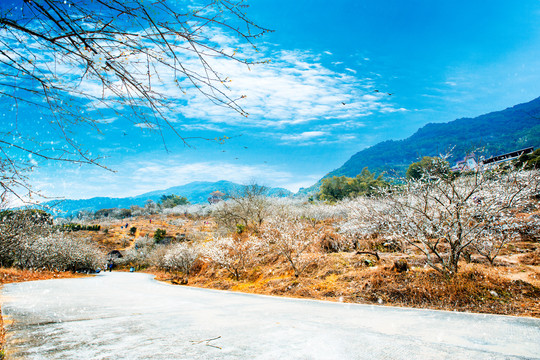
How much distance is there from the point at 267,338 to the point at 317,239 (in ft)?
47.2

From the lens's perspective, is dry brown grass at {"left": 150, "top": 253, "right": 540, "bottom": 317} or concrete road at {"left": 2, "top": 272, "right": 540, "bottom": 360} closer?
concrete road at {"left": 2, "top": 272, "right": 540, "bottom": 360}

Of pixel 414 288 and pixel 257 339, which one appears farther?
pixel 414 288

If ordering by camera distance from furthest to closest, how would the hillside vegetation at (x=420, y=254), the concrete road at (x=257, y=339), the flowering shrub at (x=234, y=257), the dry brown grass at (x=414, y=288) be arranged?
the flowering shrub at (x=234, y=257) → the hillside vegetation at (x=420, y=254) → the dry brown grass at (x=414, y=288) → the concrete road at (x=257, y=339)

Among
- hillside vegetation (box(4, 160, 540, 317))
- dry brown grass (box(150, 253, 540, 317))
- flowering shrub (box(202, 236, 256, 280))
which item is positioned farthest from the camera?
flowering shrub (box(202, 236, 256, 280))

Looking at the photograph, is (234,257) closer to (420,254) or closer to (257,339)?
(420,254)

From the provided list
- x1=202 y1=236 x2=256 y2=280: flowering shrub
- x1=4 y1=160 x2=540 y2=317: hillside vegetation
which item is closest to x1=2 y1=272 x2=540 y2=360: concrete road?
x1=4 y1=160 x2=540 y2=317: hillside vegetation

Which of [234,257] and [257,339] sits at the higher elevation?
[257,339]

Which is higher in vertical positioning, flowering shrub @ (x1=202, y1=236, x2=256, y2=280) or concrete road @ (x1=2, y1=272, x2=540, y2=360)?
concrete road @ (x1=2, y1=272, x2=540, y2=360)

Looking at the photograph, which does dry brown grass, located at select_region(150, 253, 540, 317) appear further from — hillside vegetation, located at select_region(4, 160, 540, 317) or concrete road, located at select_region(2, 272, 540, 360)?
concrete road, located at select_region(2, 272, 540, 360)

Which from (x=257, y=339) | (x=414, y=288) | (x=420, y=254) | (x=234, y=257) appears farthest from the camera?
(x=234, y=257)

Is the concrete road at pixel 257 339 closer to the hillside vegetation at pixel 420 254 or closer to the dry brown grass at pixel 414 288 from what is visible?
the dry brown grass at pixel 414 288

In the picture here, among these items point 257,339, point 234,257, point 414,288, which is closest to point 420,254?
point 414,288

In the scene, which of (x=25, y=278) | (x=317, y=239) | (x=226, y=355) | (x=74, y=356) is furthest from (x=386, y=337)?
(x=25, y=278)

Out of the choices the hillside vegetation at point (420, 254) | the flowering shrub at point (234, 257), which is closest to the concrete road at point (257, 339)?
the hillside vegetation at point (420, 254)
